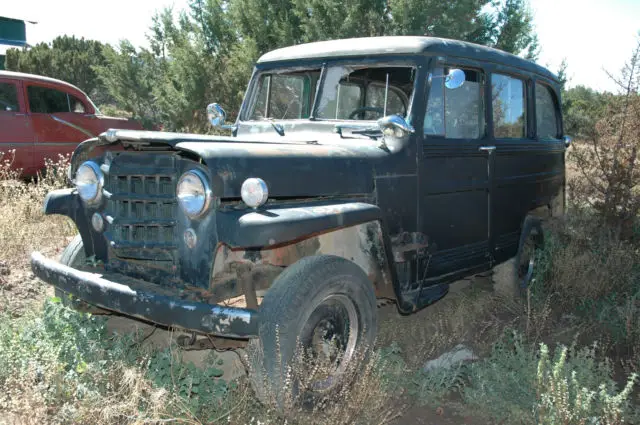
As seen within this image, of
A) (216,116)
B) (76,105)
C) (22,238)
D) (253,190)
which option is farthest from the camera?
(76,105)

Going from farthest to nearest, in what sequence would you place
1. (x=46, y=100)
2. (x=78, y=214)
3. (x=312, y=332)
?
(x=46, y=100), (x=78, y=214), (x=312, y=332)

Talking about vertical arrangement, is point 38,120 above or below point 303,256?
above

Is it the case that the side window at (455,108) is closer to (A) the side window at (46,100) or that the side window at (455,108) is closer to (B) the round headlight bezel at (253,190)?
(B) the round headlight bezel at (253,190)

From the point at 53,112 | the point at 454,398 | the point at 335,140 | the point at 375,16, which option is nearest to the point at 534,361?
the point at 454,398

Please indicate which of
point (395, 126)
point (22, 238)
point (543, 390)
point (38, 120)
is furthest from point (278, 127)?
point (38, 120)

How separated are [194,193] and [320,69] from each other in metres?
1.70

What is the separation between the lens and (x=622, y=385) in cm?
369

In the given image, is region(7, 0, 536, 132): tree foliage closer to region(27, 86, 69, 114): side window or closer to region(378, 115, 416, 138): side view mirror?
region(27, 86, 69, 114): side window

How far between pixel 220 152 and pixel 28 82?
7443mm

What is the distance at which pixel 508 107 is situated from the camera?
4668 millimetres

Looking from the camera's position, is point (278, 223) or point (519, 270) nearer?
point (278, 223)

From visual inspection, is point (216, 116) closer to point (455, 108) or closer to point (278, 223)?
point (455, 108)

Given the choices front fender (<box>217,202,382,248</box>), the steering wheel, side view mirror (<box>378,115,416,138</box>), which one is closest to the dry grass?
front fender (<box>217,202,382,248</box>)

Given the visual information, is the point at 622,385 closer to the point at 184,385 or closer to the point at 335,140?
the point at 335,140
